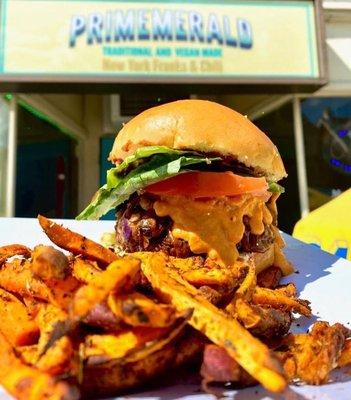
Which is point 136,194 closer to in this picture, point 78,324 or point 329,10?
point 78,324

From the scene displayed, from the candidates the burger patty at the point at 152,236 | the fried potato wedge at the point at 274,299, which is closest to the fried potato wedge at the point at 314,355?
the fried potato wedge at the point at 274,299

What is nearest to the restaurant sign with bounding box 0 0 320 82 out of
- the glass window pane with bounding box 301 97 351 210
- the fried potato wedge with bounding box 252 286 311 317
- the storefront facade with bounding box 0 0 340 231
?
the storefront facade with bounding box 0 0 340 231

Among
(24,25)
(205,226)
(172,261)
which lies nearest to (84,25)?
(24,25)

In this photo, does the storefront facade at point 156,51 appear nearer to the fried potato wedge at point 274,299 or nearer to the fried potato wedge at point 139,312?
the fried potato wedge at point 274,299

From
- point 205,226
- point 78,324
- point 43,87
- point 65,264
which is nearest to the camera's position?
point 78,324

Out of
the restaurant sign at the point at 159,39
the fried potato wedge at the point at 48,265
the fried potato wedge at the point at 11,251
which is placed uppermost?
the restaurant sign at the point at 159,39

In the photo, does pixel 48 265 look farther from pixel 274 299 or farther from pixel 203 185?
pixel 203 185
